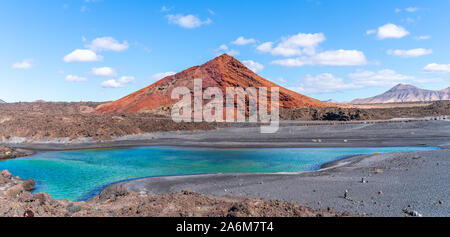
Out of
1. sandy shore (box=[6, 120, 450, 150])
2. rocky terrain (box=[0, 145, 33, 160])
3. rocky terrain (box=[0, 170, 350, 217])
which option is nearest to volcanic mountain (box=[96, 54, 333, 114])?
sandy shore (box=[6, 120, 450, 150])

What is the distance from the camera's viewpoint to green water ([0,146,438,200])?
55.3 ft

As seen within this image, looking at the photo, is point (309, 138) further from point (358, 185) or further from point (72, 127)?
point (72, 127)

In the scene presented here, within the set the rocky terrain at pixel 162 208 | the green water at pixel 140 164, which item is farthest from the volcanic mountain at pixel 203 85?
the rocky terrain at pixel 162 208

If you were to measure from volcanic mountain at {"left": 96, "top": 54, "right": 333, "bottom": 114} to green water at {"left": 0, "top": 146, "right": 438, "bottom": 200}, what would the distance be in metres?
35.5

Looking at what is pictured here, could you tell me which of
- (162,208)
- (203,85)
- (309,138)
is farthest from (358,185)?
(203,85)

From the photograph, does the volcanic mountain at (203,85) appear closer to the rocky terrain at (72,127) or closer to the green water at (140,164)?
the rocky terrain at (72,127)

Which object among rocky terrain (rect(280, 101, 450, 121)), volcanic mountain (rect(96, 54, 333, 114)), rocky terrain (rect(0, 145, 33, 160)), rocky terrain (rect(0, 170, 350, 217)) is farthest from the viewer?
volcanic mountain (rect(96, 54, 333, 114))

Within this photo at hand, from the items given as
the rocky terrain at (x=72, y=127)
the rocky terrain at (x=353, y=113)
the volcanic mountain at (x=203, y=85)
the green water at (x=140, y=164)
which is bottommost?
the green water at (x=140, y=164)

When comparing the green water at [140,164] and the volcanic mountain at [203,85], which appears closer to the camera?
the green water at [140,164]

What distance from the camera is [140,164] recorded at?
72.6 ft

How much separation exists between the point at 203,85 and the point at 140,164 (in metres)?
46.2

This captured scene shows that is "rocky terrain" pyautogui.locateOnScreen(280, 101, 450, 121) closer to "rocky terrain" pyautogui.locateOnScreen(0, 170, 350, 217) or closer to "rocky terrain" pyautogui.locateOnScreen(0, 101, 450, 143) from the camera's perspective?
"rocky terrain" pyautogui.locateOnScreen(0, 101, 450, 143)

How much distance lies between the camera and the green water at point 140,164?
1686 centimetres

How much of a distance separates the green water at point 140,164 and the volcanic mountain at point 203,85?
116 feet
